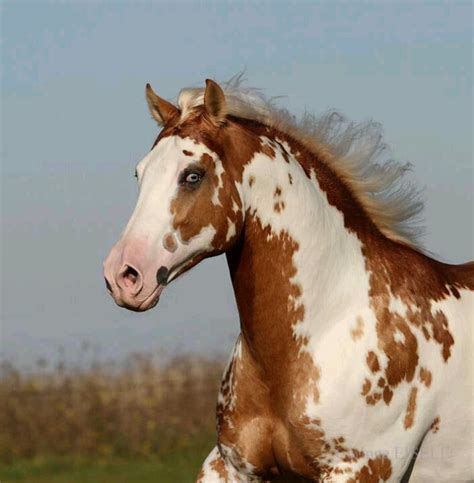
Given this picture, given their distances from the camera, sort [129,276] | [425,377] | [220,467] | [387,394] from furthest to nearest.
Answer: [220,467] → [425,377] → [387,394] → [129,276]

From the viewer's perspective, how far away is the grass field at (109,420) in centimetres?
1212

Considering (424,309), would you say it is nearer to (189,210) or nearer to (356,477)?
(356,477)

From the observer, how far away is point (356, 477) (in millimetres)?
5707

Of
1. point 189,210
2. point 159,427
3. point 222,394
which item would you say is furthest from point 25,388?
point 189,210

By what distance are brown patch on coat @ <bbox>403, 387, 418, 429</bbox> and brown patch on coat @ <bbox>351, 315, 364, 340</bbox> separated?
0.40 metres

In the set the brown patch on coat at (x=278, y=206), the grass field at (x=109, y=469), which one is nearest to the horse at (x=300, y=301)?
the brown patch on coat at (x=278, y=206)

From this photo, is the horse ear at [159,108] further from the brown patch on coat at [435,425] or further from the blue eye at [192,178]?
the brown patch on coat at [435,425]

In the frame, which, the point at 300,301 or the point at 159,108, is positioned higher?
the point at 159,108

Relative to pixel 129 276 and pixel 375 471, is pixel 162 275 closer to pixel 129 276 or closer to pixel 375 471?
pixel 129 276

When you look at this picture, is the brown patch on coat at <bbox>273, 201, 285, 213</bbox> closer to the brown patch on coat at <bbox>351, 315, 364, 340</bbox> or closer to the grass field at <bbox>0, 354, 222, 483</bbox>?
the brown patch on coat at <bbox>351, 315, 364, 340</bbox>

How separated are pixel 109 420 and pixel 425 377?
286 inches

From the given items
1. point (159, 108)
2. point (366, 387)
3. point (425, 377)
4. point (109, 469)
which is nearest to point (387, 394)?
point (366, 387)

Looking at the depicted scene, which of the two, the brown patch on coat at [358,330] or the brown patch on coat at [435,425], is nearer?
A: the brown patch on coat at [358,330]

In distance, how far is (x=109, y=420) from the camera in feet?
41.5
